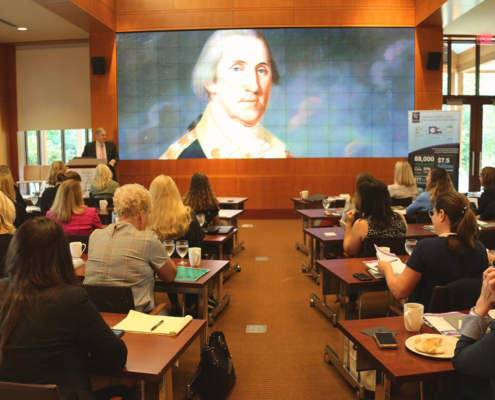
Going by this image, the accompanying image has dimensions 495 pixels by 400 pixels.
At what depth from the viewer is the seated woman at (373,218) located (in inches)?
149

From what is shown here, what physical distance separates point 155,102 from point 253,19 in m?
2.73

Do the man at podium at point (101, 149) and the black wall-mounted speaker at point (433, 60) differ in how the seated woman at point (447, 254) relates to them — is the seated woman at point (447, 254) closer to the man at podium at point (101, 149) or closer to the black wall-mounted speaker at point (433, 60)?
the man at podium at point (101, 149)

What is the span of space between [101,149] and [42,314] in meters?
8.05

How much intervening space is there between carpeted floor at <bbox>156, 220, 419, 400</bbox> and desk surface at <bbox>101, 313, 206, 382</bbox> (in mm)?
1038

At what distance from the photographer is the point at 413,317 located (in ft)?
6.83

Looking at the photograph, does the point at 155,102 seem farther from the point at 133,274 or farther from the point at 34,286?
the point at 34,286

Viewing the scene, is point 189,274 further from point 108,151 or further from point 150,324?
point 108,151

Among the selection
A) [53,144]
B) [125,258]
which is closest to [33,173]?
[53,144]

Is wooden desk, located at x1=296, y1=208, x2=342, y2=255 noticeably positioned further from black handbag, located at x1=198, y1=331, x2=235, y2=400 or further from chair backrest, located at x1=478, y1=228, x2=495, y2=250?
black handbag, located at x1=198, y1=331, x2=235, y2=400

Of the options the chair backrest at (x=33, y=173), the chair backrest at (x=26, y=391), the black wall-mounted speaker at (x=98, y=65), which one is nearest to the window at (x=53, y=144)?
the chair backrest at (x=33, y=173)

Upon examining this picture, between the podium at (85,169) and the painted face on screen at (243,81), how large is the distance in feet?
10.9

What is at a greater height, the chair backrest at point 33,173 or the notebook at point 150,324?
the chair backrest at point 33,173

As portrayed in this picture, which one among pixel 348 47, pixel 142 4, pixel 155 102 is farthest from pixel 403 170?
pixel 142 4

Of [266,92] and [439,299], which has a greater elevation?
[266,92]
